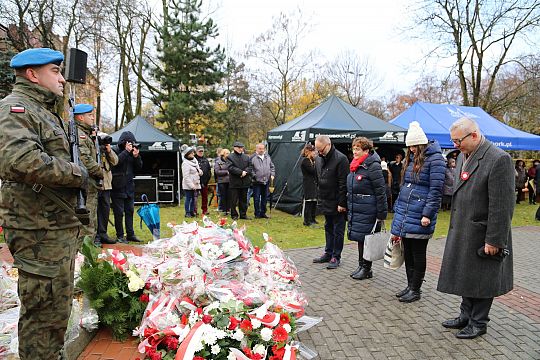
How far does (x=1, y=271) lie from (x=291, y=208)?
8.08 metres

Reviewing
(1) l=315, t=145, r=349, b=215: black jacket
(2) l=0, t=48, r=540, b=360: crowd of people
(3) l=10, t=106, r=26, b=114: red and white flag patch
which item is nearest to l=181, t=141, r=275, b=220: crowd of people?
(2) l=0, t=48, r=540, b=360: crowd of people

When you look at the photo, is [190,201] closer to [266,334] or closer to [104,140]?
[104,140]

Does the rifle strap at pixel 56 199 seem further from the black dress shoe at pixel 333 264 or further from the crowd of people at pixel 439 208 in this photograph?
the black dress shoe at pixel 333 264

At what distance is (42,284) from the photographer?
222 centimetres

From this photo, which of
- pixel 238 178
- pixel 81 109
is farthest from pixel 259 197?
pixel 81 109

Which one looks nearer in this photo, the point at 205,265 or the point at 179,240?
the point at 205,265

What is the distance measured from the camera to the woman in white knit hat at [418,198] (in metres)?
4.08

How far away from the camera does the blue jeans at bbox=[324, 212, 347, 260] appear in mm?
5543

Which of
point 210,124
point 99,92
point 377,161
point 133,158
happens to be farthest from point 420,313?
point 99,92

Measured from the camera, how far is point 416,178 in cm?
420

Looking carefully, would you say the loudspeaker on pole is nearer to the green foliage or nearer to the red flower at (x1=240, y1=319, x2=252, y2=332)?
the green foliage

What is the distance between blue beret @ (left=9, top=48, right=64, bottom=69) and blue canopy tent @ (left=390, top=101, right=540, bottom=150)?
10789 mm

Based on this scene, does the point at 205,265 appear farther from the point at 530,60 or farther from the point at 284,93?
the point at 284,93

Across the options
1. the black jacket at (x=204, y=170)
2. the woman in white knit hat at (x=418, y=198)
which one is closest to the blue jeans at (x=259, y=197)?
the black jacket at (x=204, y=170)
